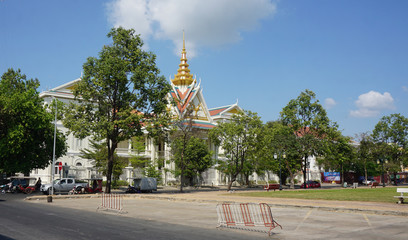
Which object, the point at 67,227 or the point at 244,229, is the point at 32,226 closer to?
the point at 67,227

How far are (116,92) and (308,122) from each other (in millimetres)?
30436

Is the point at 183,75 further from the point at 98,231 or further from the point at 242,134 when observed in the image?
the point at 98,231

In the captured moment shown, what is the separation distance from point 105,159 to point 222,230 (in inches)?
1610

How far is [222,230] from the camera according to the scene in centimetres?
1312

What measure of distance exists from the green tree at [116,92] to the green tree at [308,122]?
80.6ft

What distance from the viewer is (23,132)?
1538 inches

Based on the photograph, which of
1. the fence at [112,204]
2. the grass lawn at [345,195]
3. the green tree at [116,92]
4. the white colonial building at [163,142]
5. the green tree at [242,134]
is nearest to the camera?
the fence at [112,204]

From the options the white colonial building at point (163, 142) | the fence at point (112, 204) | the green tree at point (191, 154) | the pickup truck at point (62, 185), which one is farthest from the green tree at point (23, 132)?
the green tree at point (191, 154)

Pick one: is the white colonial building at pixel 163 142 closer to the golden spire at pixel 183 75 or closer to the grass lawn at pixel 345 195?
the golden spire at pixel 183 75

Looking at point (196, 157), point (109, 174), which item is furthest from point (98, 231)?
point (196, 157)

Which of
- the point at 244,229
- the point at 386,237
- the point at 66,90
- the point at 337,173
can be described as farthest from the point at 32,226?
the point at 337,173

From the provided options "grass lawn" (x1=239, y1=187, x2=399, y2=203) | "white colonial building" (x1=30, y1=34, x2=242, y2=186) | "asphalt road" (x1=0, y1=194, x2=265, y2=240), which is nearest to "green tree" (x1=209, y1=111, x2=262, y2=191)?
"white colonial building" (x1=30, y1=34, x2=242, y2=186)

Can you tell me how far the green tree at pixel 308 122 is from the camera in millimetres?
54906

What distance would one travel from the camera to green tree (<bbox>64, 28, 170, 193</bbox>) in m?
36.0
